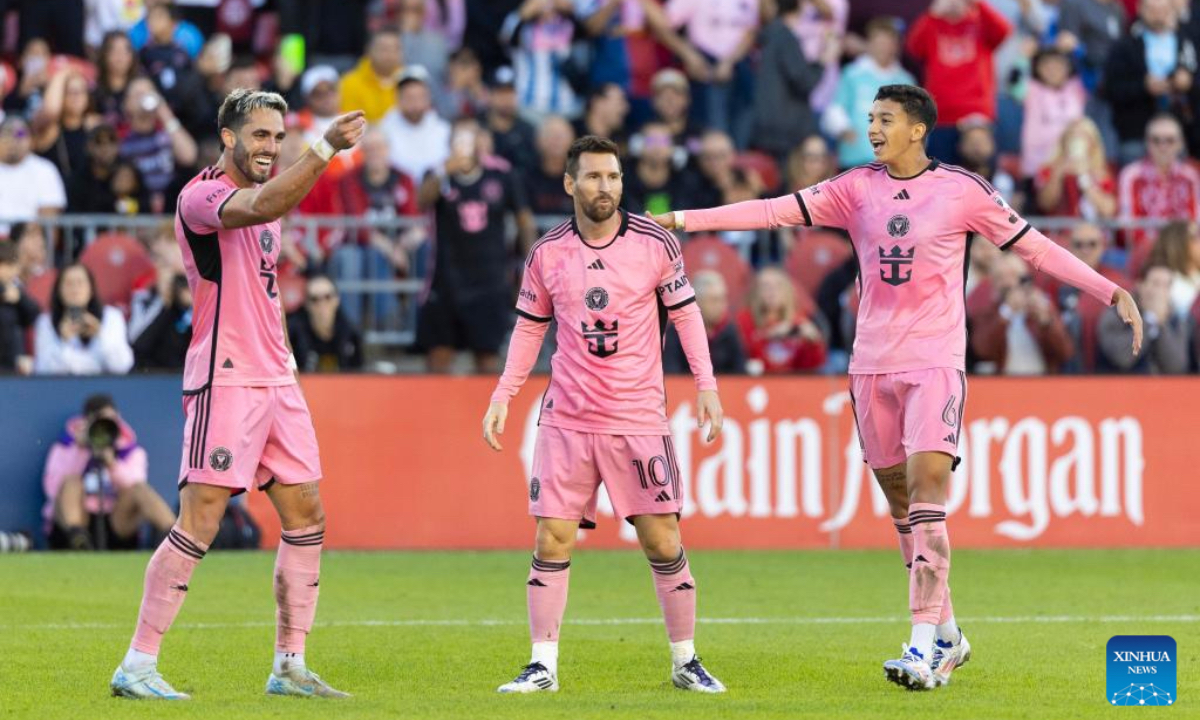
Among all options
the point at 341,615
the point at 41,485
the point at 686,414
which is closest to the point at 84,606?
the point at 341,615

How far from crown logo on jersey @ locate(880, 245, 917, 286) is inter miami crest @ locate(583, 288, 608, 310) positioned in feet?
4.22

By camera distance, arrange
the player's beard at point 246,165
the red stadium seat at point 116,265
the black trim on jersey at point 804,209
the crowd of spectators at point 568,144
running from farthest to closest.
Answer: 1. the red stadium seat at point 116,265
2. the crowd of spectators at point 568,144
3. the black trim on jersey at point 804,209
4. the player's beard at point 246,165

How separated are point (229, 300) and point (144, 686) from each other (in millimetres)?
1579

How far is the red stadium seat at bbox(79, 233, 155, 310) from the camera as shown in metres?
17.9

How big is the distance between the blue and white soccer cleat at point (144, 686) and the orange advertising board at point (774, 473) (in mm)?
7727

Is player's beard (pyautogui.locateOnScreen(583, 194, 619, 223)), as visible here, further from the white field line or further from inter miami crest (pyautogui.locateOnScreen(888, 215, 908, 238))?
the white field line

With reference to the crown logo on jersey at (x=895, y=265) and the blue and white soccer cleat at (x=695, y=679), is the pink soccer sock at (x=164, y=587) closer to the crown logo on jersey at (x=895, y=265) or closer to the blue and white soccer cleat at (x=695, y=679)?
the blue and white soccer cleat at (x=695, y=679)

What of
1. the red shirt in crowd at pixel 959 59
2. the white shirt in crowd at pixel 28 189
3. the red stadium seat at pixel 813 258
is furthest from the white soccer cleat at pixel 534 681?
the red shirt in crowd at pixel 959 59

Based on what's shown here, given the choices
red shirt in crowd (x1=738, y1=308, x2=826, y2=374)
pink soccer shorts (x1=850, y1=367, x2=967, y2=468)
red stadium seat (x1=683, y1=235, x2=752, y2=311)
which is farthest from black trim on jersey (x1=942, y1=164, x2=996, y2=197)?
red stadium seat (x1=683, y1=235, x2=752, y2=311)

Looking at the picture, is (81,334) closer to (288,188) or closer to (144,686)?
(144,686)

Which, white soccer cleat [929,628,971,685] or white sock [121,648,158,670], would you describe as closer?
white sock [121,648,158,670]

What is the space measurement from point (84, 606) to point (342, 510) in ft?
13.4

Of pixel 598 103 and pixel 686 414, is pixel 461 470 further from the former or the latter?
pixel 598 103

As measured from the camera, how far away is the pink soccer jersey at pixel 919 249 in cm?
927
